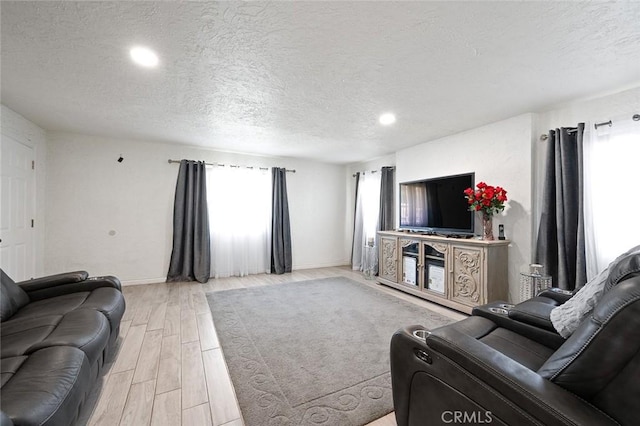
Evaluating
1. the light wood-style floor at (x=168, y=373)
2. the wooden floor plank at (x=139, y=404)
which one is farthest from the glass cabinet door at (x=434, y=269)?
the wooden floor plank at (x=139, y=404)

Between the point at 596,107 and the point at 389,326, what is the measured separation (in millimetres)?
3040

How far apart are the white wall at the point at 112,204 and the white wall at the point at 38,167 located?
79mm

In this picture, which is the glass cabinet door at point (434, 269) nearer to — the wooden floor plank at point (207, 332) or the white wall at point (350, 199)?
the white wall at point (350, 199)

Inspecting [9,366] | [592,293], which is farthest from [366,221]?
[9,366]

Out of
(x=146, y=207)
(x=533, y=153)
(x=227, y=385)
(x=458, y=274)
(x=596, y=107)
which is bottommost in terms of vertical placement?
(x=227, y=385)

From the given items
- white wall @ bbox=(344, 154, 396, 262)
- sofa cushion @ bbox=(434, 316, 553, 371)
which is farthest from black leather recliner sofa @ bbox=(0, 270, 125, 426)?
white wall @ bbox=(344, 154, 396, 262)

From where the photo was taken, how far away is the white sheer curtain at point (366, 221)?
17.1 ft

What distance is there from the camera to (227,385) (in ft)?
6.04

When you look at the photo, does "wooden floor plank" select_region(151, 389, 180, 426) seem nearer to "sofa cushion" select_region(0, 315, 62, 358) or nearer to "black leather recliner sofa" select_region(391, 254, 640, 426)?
"sofa cushion" select_region(0, 315, 62, 358)

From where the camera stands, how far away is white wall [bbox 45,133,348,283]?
12.5ft

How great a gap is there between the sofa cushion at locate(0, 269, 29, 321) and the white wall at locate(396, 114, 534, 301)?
179 inches

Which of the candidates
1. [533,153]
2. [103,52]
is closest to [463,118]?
[533,153]

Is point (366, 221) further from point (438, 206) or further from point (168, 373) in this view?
point (168, 373)

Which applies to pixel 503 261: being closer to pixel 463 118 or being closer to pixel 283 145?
pixel 463 118
